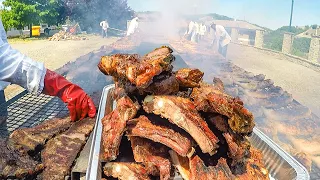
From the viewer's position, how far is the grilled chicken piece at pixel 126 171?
2.20m

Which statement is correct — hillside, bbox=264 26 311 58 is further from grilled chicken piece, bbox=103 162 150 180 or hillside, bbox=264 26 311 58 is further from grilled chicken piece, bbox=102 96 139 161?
grilled chicken piece, bbox=103 162 150 180

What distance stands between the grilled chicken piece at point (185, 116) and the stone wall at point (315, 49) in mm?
16110

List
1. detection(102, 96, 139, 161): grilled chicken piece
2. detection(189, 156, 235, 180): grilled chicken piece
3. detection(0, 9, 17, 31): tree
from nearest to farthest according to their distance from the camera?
detection(189, 156, 235, 180): grilled chicken piece, detection(102, 96, 139, 161): grilled chicken piece, detection(0, 9, 17, 31): tree

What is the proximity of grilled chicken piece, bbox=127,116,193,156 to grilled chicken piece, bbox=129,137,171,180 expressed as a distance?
112 millimetres

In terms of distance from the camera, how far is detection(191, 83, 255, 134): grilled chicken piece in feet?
6.75

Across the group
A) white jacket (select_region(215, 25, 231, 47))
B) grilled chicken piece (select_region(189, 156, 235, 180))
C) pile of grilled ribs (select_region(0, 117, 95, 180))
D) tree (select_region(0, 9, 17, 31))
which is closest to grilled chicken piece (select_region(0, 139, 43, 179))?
pile of grilled ribs (select_region(0, 117, 95, 180))

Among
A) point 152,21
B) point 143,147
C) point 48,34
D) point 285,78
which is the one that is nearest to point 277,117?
point 143,147

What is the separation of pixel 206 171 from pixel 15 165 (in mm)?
1767

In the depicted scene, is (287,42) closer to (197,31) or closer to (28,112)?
(197,31)

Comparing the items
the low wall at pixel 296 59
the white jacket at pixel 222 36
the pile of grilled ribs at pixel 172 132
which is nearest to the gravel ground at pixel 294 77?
the low wall at pixel 296 59

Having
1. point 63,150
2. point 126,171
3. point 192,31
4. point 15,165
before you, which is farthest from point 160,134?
point 192,31

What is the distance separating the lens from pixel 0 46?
346cm

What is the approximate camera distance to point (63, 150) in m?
2.99

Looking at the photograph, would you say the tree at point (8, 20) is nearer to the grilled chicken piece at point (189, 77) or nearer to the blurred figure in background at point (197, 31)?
the blurred figure in background at point (197, 31)
